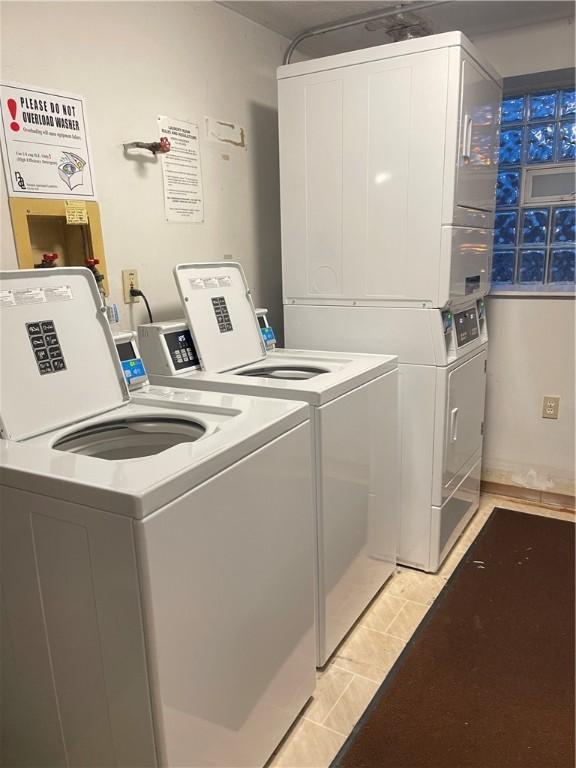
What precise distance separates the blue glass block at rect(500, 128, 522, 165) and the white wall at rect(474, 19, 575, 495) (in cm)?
28

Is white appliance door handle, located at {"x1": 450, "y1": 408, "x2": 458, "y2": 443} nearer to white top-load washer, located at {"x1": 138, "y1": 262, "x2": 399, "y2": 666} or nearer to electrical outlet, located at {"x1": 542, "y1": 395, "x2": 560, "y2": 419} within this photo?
white top-load washer, located at {"x1": 138, "y1": 262, "x2": 399, "y2": 666}

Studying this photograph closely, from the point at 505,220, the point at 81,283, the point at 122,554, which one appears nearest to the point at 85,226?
the point at 81,283

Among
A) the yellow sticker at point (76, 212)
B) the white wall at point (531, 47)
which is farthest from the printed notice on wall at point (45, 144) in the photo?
the white wall at point (531, 47)

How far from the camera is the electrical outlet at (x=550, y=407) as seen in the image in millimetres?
2893

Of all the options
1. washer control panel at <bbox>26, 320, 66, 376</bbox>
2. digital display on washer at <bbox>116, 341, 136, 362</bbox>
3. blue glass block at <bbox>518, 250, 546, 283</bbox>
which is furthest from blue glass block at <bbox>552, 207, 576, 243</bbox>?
washer control panel at <bbox>26, 320, 66, 376</bbox>

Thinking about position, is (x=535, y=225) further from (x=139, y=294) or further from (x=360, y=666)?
(x=360, y=666)

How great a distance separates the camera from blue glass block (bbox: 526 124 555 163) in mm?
2799

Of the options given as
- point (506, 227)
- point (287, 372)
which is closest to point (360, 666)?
point (287, 372)

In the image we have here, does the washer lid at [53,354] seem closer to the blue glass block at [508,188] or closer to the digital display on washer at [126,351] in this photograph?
the digital display on washer at [126,351]

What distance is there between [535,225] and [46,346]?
2451 mm

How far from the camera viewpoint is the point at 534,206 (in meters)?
2.88

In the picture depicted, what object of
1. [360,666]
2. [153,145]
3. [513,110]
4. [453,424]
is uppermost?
[513,110]

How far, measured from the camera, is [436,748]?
156 centimetres

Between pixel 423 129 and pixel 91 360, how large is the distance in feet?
4.62
